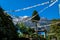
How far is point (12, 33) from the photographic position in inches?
412

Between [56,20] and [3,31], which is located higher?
[56,20]

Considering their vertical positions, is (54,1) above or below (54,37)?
above

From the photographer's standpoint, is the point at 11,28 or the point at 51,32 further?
the point at 51,32

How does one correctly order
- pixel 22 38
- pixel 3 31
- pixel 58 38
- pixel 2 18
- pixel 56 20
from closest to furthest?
pixel 3 31, pixel 2 18, pixel 22 38, pixel 58 38, pixel 56 20

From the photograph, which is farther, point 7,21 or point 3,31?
point 7,21

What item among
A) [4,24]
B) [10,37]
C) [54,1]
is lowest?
[10,37]

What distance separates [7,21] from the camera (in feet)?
35.2

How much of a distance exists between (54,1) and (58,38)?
4524 mm

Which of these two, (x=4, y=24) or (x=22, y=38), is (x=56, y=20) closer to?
(x=22, y=38)

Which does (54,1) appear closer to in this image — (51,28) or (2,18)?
(2,18)

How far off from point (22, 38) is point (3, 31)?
7.45 ft

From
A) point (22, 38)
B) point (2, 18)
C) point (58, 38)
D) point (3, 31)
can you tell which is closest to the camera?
point (3, 31)

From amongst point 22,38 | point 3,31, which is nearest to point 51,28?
point 22,38

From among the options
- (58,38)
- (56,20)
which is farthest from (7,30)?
(56,20)
